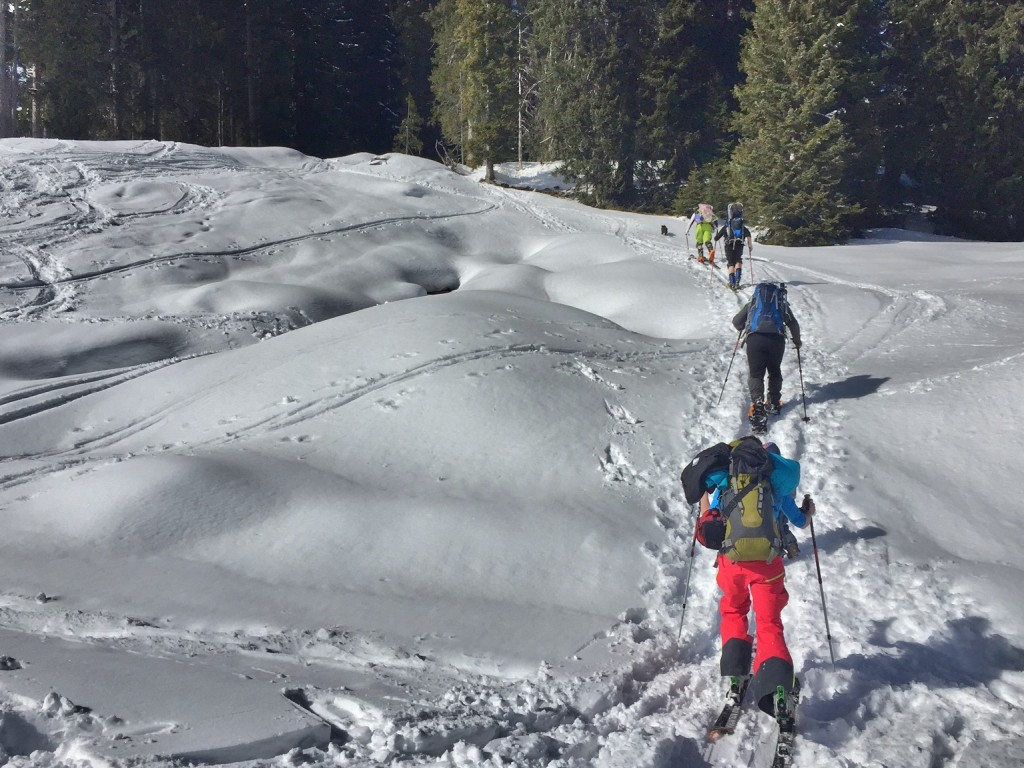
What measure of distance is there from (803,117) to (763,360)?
18.8 meters

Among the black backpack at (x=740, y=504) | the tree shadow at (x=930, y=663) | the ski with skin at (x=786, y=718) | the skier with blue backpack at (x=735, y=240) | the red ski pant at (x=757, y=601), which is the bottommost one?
the tree shadow at (x=930, y=663)

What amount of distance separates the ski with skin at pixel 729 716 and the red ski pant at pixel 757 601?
0.65ft

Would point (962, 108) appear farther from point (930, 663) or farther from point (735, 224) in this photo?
point (930, 663)

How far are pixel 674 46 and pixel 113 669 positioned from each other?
32566 mm

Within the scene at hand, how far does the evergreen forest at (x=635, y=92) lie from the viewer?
24.9m

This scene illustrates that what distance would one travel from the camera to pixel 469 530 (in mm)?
6070

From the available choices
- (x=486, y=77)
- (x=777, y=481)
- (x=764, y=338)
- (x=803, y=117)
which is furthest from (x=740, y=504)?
(x=486, y=77)

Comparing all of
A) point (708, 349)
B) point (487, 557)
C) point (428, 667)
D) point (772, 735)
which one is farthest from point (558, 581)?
point (708, 349)

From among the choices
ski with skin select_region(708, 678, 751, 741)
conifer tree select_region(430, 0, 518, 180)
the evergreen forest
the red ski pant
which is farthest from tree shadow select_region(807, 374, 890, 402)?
conifer tree select_region(430, 0, 518, 180)

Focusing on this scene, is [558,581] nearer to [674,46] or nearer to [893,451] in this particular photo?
[893,451]

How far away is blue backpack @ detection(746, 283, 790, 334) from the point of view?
8.33 m

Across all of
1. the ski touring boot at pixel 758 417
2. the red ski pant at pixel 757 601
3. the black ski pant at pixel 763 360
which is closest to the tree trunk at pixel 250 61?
the black ski pant at pixel 763 360

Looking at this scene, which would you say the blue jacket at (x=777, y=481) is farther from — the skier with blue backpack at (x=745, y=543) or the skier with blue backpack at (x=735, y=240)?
the skier with blue backpack at (x=735, y=240)

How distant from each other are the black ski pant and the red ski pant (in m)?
4.40
